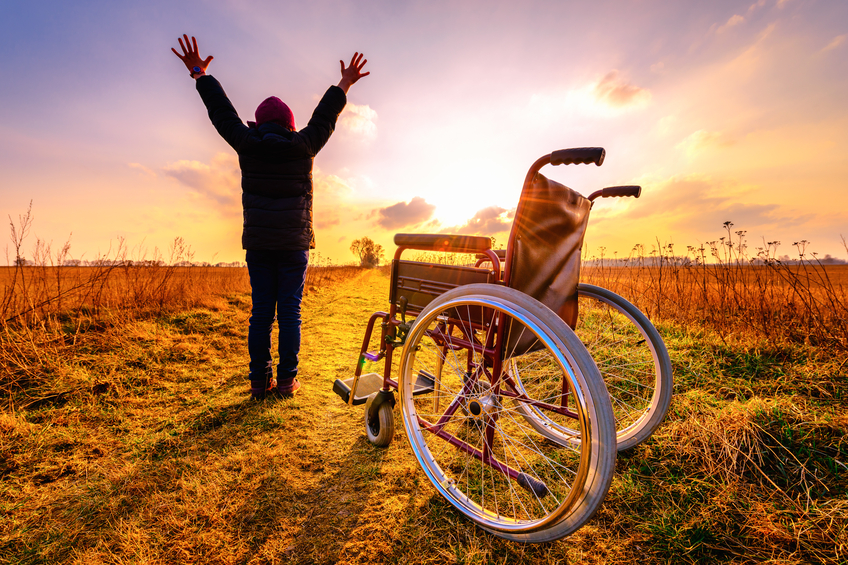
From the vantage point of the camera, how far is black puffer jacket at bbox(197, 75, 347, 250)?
215 centimetres

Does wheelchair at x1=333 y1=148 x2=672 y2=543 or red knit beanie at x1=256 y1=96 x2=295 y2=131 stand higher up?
red knit beanie at x1=256 y1=96 x2=295 y2=131

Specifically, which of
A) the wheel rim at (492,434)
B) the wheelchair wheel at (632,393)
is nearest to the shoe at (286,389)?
the wheel rim at (492,434)

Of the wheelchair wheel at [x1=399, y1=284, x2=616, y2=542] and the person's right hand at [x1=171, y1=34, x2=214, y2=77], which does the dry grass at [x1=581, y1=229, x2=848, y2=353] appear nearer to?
the wheelchair wheel at [x1=399, y1=284, x2=616, y2=542]

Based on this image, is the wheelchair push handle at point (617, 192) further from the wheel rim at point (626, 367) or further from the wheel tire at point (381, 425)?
the wheel tire at point (381, 425)

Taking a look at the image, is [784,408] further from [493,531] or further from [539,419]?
[493,531]

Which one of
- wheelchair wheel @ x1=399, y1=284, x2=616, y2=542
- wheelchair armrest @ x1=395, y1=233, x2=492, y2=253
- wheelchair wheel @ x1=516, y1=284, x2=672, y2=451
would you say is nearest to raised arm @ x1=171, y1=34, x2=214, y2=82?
wheelchair armrest @ x1=395, y1=233, x2=492, y2=253

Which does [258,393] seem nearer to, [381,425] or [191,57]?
[381,425]

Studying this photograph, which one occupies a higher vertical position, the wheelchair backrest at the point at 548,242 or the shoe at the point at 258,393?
the wheelchair backrest at the point at 548,242

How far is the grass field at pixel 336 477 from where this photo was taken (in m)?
1.17

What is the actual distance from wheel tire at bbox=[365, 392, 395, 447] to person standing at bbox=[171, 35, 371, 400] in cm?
92

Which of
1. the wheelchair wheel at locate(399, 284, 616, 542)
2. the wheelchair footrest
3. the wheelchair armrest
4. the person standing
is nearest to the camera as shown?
the wheelchair wheel at locate(399, 284, 616, 542)

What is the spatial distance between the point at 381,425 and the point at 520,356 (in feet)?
3.14

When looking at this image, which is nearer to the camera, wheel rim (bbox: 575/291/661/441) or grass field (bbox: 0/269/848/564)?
grass field (bbox: 0/269/848/564)

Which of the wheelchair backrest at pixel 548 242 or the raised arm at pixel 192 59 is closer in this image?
the wheelchair backrest at pixel 548 242
